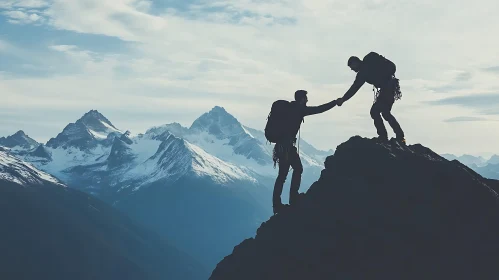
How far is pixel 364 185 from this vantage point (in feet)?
54.7

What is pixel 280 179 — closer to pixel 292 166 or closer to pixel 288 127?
pixel 292 166

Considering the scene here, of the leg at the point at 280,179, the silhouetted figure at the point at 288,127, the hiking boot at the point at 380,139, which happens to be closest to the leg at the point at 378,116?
the hiking boot at the point at 380,139

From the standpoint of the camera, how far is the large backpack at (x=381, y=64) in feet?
63.3

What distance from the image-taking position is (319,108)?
19.1 m

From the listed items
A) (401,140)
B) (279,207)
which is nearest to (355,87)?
(401,140)

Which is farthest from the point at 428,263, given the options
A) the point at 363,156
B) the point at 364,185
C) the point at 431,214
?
the point at 363,156

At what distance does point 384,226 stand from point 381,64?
240 inches

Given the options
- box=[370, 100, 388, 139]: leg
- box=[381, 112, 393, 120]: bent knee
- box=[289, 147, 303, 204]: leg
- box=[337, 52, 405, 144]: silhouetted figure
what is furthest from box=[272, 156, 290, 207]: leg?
box=[381, 112, 393, 120]: bent knee

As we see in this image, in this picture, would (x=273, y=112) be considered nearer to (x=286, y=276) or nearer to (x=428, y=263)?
(x=286, y=276)

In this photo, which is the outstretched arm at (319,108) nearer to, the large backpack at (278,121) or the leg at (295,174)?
the large backpack at (278,121)

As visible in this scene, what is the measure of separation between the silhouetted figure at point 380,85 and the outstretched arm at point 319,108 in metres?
0.26

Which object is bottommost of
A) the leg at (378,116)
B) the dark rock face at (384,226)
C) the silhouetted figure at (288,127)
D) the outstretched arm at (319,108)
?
the dark rock face at (384,226)

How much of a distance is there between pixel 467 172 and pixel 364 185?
307 centimetres

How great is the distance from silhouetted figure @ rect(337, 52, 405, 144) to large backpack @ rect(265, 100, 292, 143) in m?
1.67
